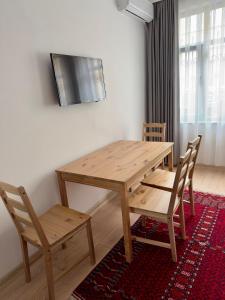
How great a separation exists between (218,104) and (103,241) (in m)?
2.59

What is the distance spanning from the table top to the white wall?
0.50ft

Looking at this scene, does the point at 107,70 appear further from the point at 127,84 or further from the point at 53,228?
the point at 53,228

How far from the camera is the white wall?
1.70 m

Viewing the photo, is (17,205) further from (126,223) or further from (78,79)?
(78,79)

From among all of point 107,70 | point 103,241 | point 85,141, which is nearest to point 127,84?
point 107,70

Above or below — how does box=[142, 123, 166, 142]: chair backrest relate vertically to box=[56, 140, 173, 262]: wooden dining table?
above

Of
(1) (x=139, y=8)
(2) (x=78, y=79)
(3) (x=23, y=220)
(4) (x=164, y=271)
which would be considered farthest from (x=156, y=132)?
(3) (x=23, y=220)

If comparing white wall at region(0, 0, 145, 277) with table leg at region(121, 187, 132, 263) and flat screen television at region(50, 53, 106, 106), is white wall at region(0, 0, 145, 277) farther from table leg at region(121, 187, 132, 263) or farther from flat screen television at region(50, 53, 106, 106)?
table leg at region(121, 187, 132, 263)

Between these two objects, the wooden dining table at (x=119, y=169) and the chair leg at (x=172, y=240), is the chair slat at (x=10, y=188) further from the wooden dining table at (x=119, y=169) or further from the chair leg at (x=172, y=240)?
the chair leg at (x=172, y=240)

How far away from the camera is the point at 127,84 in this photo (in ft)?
10.6

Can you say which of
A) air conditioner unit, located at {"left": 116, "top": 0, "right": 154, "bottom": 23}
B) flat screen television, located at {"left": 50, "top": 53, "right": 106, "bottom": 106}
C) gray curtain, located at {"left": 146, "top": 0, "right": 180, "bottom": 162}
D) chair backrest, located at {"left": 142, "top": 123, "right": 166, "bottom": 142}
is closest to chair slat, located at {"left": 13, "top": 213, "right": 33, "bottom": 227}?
flat screen television, located at {"left": 50, "top": 53, "right": 106, "bottom": 106}

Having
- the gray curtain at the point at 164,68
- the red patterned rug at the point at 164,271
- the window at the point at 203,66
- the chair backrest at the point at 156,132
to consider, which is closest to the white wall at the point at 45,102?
the chair backrest at the point at 156,132

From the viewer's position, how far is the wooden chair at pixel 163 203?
170cm

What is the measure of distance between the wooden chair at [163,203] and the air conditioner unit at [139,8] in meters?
2.13
